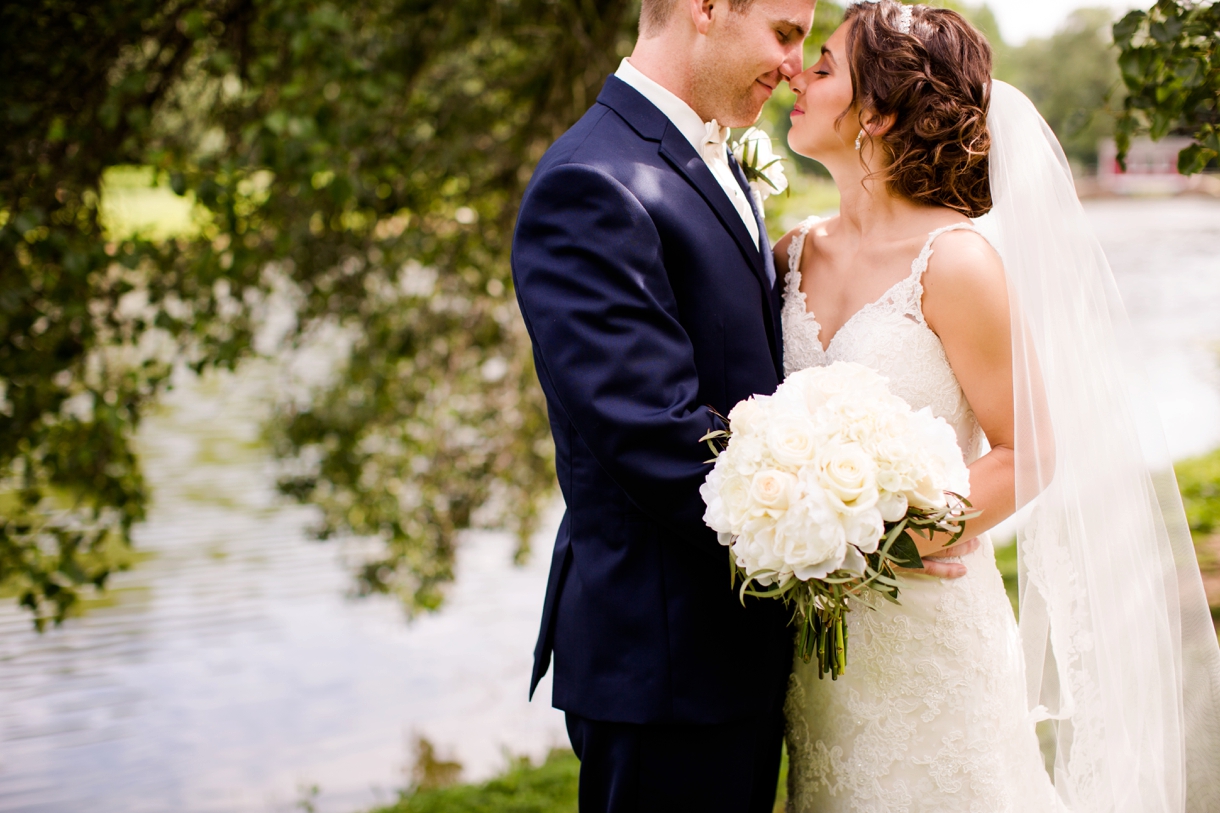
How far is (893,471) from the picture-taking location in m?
1.68

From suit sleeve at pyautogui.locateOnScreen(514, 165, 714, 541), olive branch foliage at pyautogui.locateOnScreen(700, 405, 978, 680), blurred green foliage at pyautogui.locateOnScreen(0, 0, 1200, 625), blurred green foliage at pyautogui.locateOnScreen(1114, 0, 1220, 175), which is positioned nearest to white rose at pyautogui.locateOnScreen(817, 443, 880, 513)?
olive branch foliage at pyautogui.locateOnScreen(700, 405, 978, 680)

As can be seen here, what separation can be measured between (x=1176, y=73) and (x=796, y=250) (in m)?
1.11

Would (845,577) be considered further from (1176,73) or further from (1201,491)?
(1201,491)

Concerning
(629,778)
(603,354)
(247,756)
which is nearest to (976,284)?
(603,354)

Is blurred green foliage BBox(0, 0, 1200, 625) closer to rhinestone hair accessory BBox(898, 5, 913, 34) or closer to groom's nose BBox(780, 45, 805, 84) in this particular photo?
rhinestone hair accessory BBox(898, 5, 913, 34)

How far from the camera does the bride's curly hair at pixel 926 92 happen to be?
228 centimetres

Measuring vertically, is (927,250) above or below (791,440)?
above

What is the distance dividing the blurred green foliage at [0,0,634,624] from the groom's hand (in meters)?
2.65

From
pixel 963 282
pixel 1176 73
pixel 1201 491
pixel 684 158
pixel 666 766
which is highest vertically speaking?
pixel 1176 73

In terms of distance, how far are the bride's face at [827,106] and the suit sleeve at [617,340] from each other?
73 centimetres

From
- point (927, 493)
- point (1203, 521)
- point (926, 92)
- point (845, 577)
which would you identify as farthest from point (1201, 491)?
point (845, 577)

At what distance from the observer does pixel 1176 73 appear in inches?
102

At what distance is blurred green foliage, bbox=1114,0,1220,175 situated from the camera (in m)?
2.47

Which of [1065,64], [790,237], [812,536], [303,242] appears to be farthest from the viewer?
[1065,64]
